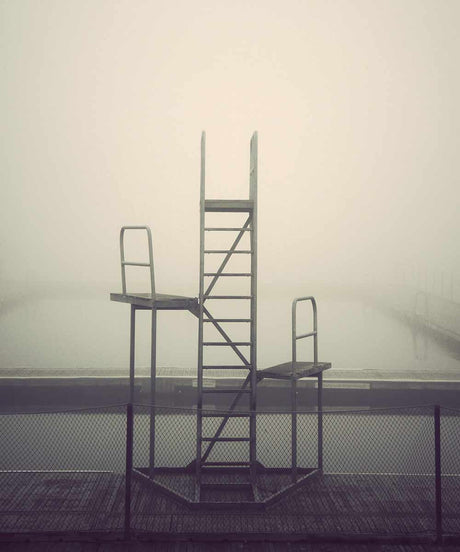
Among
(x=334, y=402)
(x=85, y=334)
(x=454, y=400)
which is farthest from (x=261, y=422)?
(x=85, y=334)

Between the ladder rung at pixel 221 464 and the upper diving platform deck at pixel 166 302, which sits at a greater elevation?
the upper diving platform deck at pixel 166 302

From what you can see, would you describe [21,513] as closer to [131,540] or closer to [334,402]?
[131,540]

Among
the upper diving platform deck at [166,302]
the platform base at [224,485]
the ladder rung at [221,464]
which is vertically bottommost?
the platform base at [224,485]

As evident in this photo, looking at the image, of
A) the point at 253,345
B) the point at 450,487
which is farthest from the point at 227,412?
the point at 450,487

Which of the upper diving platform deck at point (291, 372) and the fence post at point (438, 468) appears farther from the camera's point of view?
the upper diving platform deck at point (291, 372)

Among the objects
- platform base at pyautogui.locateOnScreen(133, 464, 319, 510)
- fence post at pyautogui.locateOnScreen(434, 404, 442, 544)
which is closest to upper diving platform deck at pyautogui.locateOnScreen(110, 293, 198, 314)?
platform base at pyautogui.locateOnScreen(133, 464, 319, 510)

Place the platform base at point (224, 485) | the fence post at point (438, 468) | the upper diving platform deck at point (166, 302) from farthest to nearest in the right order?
1. the upper diving platform deck at point (166, 302)
2. the platform base at point (224, 485)
3. the fence post at point (438, 468)

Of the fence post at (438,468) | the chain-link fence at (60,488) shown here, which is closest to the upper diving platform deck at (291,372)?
the fence post at (438,468)

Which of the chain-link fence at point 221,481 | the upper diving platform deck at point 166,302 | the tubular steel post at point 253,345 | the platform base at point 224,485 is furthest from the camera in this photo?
the upper diving platform deck at point 166,302

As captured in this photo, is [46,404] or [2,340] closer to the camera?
[46,404]

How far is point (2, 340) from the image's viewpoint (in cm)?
2298

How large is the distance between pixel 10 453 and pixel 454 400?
7.80 m

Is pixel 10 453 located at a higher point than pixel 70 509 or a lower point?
lower

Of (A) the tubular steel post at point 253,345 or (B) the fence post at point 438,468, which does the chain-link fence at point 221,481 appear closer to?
(B) the fence post at point 438,468
